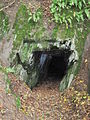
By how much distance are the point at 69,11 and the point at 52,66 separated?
8575 mm

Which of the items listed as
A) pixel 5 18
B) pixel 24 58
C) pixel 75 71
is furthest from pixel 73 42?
pixel 5 18

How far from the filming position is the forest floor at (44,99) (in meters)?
10.2

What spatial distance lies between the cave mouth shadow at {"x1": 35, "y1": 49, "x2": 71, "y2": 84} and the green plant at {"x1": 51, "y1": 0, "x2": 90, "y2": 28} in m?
3.31

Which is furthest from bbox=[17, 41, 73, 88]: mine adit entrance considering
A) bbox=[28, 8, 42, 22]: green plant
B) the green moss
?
the green moss

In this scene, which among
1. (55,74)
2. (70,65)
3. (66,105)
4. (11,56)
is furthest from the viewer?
(55,74)

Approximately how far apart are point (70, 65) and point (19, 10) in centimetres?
388

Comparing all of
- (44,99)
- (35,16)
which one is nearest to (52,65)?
(35,16)

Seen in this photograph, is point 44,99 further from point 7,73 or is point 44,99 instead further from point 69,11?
point 69,11

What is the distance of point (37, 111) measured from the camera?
11477 millimetres

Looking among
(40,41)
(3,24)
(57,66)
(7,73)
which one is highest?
(3,24)

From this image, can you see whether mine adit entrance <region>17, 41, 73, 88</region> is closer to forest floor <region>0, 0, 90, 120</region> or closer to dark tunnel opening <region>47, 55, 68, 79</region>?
dark tunnel opening <region>47, 55, 68, 79</region>

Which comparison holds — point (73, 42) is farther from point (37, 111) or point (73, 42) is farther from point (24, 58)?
point (37, 111)

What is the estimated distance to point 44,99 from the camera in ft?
43.1

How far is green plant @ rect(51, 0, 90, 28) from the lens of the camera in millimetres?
13945
